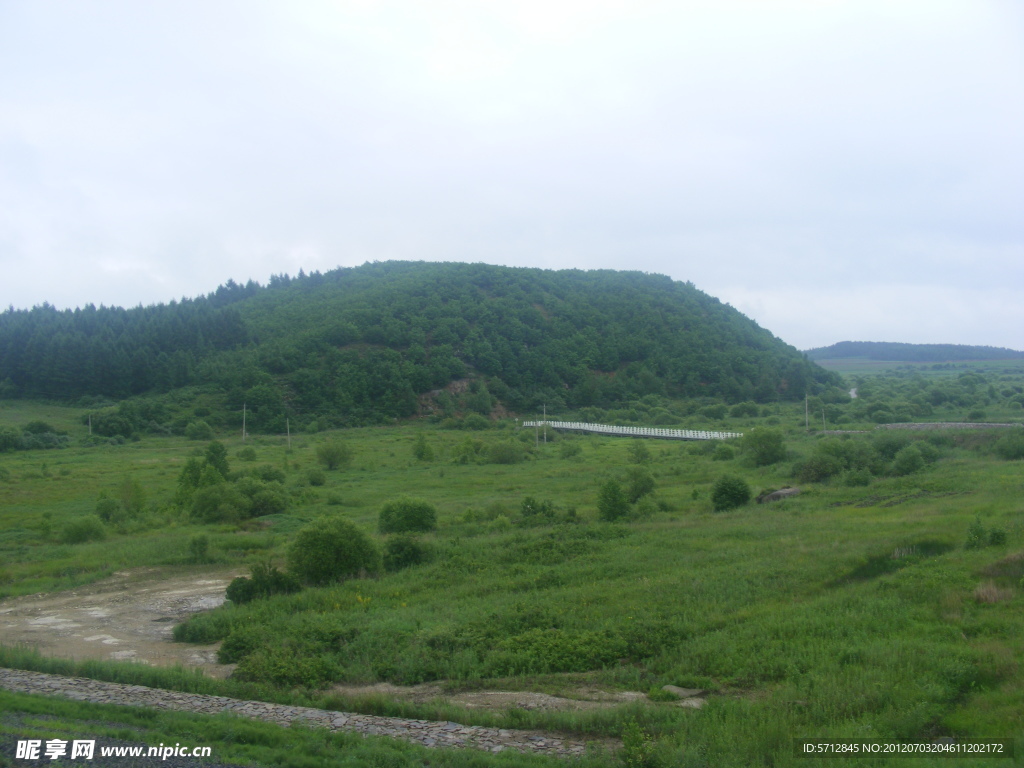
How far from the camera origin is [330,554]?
19422 mm

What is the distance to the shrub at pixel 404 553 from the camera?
2095 cm

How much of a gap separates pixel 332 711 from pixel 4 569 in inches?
698

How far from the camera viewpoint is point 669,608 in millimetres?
14523

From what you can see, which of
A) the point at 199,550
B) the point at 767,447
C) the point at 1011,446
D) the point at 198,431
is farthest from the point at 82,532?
the point at 198,431

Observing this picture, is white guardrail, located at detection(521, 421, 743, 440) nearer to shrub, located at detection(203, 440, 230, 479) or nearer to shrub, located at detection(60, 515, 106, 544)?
shrub, located at detection(203, 440, 230, 479)

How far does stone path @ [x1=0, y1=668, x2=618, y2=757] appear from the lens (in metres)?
8.94

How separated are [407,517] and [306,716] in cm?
1588

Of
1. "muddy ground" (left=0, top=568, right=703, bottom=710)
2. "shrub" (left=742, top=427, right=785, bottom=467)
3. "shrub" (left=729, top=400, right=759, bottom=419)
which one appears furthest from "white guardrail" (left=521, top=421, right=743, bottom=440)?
"muddy ground" (left=0, top=568, right=703, bottom=710)

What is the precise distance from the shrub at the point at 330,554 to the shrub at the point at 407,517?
5.68 metres

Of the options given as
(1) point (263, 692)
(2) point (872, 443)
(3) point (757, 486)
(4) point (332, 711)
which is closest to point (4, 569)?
Result: (1) point (263, 692)

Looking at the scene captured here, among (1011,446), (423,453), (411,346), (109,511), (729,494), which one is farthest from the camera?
(411,346)

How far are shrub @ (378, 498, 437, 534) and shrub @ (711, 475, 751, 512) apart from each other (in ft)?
37.1

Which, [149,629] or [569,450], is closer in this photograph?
[149,629]

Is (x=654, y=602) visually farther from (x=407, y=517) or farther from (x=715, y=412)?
(x=715, y=412)
